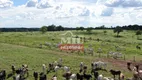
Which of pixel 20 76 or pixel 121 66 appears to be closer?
pixel 20 76

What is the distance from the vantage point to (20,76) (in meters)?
31.0

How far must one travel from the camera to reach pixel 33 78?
31391mm

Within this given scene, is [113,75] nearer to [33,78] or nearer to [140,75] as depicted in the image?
[140,75]

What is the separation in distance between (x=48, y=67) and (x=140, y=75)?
12.6 m

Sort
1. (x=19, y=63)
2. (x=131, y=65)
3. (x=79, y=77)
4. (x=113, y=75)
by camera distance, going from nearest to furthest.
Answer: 1. (x=79, y=77)
2. (x=113, y=75)
3. (x=19, y=63)
4. (x=131, y=65)

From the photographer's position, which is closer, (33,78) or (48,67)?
(33,78)

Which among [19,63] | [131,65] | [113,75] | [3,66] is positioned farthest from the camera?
[131,65]

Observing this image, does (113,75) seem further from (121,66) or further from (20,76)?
(20,76)

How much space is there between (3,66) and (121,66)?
1782 centimetres

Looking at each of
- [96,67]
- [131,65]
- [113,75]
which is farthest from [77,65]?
[131,65]

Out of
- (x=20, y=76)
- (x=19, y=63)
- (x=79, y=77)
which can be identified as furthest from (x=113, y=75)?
(x=19, y=63)

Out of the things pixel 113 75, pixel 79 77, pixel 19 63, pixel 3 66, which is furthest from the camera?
pixel 19 63

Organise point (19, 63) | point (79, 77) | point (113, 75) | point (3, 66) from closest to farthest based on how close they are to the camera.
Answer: point (79, 77) < point (113, 75) < point (3, 66) < point (19, 63)

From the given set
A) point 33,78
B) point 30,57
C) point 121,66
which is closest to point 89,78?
point 33,78
